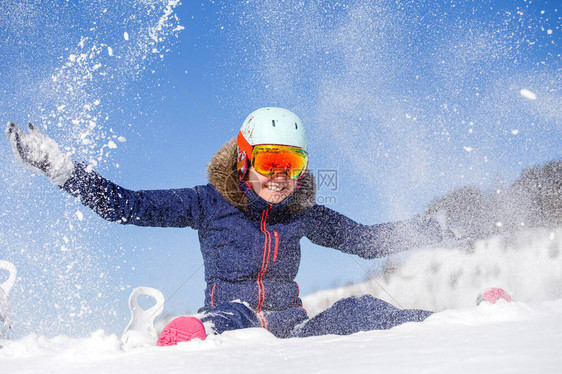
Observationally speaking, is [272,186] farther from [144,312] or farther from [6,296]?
[6,296]

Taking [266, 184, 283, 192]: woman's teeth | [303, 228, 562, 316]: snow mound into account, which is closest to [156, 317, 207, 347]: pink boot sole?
[266, 184, 283, 192]: woman's teeth

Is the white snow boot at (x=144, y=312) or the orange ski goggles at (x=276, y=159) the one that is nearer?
the white snow boot at (x=144, y=312)

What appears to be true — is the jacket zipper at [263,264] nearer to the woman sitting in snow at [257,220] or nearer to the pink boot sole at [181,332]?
the woman sitting in snow at [257,220]

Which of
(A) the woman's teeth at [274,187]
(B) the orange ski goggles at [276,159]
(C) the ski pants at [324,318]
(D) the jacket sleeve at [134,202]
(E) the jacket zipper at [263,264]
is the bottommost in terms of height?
(C) the ski pants at [324,318]

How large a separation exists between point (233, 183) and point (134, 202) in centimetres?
81

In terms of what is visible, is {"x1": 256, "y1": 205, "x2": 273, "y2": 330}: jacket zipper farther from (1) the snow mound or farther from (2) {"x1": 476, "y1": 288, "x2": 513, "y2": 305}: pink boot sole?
(1) the snow mound

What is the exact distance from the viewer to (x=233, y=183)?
377 cm

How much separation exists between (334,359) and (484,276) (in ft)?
18.2

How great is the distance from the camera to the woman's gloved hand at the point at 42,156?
120 inches

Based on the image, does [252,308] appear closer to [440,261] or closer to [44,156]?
[44,156]

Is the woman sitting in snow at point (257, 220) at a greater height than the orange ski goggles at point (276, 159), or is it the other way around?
the orange ski goggles at point (276, 159)

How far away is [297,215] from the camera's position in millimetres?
3930

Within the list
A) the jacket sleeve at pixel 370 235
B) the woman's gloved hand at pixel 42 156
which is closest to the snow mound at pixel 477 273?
the jacket sleeve at pixel 370 235

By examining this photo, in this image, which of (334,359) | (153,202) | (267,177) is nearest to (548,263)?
(267,177)
